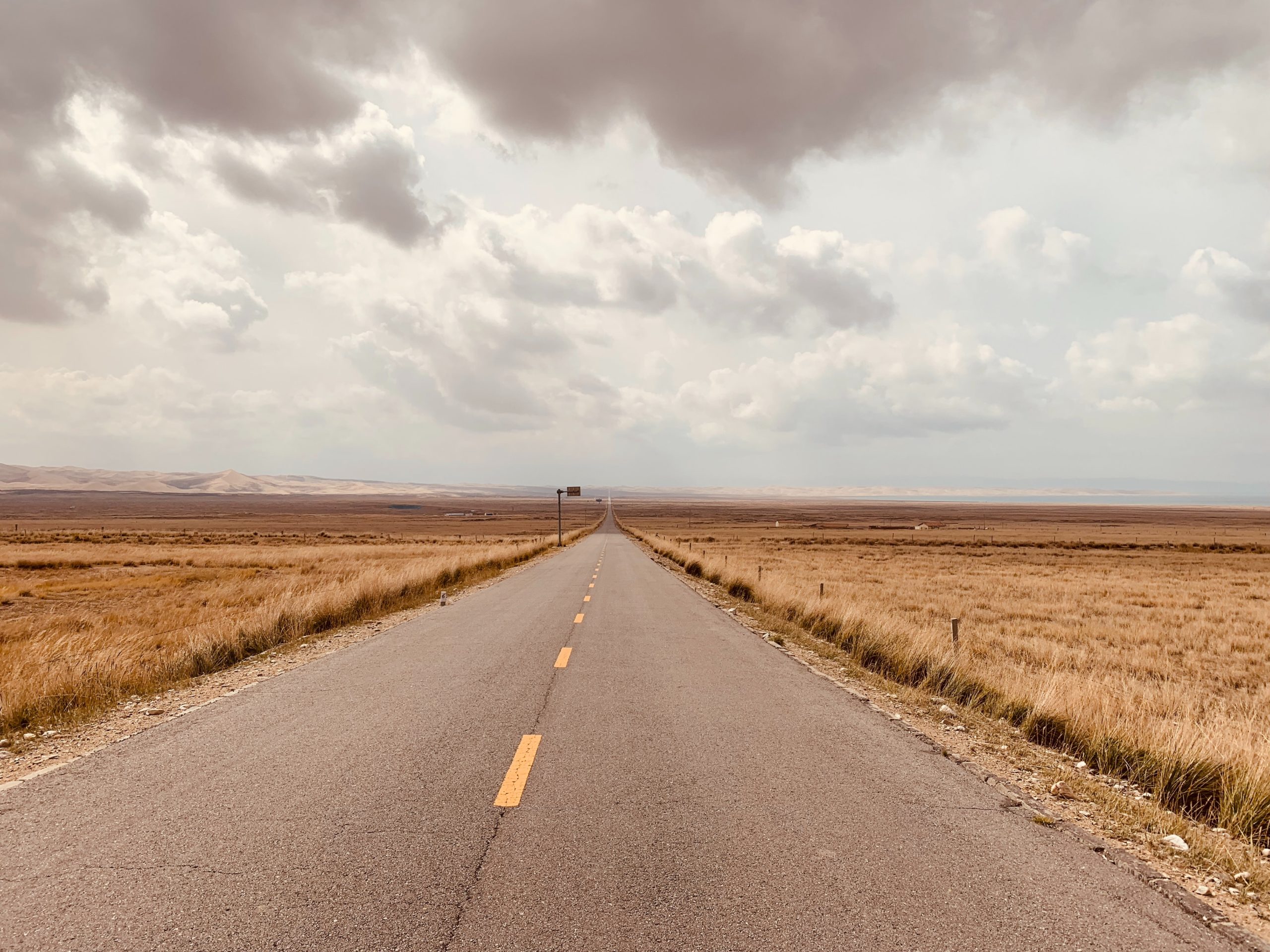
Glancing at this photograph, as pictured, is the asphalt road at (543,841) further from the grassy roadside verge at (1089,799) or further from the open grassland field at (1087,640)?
the open grassland field at (1087,640)

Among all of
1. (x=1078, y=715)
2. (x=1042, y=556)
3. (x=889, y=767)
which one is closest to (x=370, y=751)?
(x=889, y=767)

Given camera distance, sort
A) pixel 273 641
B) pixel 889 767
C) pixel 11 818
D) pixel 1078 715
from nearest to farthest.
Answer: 1. pixel 11 818
2. pixel 889 767
3. pixel 1078 715
4. pixel 273 641

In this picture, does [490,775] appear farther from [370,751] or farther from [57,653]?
[57,653]

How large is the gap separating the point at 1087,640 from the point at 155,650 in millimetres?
21263

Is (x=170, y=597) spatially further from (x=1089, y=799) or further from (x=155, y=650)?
(x=1089, y=799)

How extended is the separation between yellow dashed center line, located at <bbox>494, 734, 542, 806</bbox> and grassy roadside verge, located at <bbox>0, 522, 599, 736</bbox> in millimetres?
5220

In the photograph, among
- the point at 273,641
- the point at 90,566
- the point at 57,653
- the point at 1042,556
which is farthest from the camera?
the point at 1042,556

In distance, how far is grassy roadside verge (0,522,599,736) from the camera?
759cm

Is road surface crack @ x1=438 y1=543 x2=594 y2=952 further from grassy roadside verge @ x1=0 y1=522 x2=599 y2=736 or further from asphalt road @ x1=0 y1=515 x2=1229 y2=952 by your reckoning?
grassy roadside verge @ x1=0 y1=522 x2=599 y2=736

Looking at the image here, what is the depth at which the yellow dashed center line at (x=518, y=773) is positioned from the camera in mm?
4730

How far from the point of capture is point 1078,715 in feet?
23.4

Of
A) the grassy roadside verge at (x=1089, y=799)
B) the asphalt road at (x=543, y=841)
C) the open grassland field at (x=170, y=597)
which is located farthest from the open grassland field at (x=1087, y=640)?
the open grassland field at (x=170, y=597)

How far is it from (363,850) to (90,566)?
139ft

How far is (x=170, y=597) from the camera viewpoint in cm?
2219
